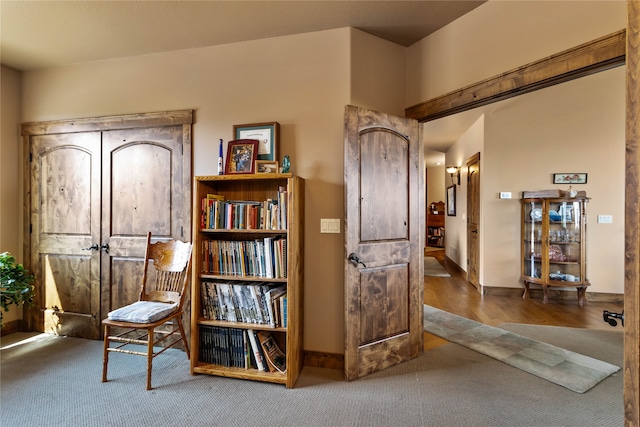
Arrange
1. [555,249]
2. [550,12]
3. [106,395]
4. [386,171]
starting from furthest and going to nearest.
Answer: [555,249], [386,171], [106,395], [550,12]

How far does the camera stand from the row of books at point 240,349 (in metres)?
2.32

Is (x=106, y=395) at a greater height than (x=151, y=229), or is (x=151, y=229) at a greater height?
(x=151, y=229)

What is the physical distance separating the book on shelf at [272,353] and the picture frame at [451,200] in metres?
5.84

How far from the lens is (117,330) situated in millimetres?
2943

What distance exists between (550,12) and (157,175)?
3.29 meters

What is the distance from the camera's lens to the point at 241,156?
8.48ft

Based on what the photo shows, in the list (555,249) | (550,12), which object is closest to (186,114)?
(550,12)

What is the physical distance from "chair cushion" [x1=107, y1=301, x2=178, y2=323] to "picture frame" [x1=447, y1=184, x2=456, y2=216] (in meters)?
6.37

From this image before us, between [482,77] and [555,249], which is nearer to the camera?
[482,77]

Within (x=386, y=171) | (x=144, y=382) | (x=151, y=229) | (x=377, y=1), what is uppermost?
(x=377, y=1)

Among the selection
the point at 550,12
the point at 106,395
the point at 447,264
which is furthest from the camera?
the point at 447,264

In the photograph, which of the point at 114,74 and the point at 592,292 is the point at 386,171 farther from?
the point at 592,292

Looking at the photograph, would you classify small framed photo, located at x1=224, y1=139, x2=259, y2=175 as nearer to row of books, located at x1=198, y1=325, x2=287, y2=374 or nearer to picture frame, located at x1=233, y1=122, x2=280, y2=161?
picture frame, located at x1=233, y1=122, x2=280, y2=161

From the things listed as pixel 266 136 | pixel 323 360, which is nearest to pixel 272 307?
pixel 323 360
